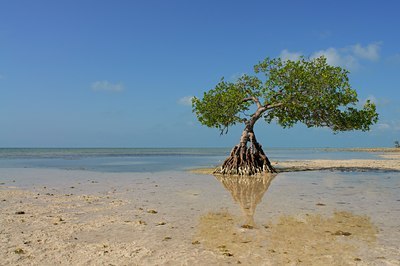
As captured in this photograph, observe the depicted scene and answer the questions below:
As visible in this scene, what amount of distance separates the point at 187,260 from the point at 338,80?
19.1 metres

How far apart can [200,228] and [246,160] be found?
14811 mm

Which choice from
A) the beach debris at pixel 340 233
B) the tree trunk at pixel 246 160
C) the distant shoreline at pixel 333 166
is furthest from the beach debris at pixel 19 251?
the distant shoreline at pixel 333 166

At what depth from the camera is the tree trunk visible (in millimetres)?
21859

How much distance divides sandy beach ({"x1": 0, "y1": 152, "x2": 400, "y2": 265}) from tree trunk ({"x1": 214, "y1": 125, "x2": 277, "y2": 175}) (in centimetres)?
864

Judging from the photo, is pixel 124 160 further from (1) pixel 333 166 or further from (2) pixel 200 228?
(2) pixel 200 228

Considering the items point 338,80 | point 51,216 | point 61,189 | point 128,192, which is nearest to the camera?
point 51,216

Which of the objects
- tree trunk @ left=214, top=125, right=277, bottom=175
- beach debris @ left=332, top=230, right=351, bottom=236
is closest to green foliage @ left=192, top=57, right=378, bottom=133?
tree trunk @ left=214, top=125, right=277, bottom=175

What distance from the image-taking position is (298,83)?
22.1 meters

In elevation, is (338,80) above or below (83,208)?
above

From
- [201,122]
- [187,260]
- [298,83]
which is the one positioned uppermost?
[298,83]

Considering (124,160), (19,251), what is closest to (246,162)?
(19,251)

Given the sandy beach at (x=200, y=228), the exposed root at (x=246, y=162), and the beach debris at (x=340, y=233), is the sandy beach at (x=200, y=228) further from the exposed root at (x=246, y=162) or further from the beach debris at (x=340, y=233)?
the exposed root at (x=246, y=162)

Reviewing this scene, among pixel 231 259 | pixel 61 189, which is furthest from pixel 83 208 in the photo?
pixel 231 259

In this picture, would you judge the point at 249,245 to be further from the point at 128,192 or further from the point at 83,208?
the point at 128,192
